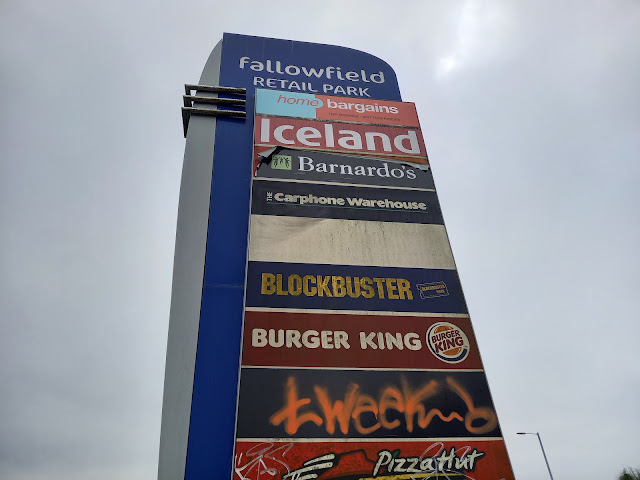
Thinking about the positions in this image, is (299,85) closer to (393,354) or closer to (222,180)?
(222,180)

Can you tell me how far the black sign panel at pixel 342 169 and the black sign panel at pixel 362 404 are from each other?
163 inches

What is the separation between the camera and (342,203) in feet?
29.6

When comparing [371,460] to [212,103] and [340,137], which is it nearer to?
[340,137]

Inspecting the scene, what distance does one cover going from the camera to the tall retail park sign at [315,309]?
20.6 ft

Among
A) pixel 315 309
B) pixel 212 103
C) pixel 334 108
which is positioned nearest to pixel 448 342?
pixel 315 309

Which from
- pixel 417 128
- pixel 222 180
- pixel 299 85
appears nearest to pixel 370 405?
pixel 222 180

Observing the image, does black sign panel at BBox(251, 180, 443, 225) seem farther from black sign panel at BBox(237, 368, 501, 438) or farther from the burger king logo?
black sign panel at BBox(237, 368, 501, 438)

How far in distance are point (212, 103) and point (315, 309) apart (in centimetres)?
617

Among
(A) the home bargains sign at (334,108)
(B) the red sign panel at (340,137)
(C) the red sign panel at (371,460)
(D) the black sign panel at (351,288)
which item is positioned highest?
(A) the home bargains sign at (334,108)

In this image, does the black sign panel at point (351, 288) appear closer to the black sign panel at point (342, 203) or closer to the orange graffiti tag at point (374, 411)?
the black sign panel at point (342, 203)

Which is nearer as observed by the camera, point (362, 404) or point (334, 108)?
point (362, 404)

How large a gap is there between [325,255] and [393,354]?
7.02 ft

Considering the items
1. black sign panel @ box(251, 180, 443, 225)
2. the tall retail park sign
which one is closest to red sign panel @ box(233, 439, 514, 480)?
the tall retail park sign

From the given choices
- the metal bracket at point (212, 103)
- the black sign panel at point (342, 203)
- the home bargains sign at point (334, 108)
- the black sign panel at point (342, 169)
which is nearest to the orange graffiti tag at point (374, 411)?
the black sign panel at point (342, 203)
